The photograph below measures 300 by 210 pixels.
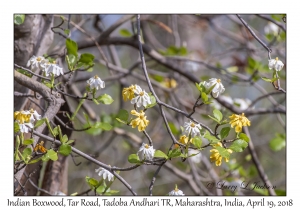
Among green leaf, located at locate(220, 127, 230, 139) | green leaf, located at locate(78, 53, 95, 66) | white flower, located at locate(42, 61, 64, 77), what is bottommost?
green leaf, located at locate(220, 127, 230, 139)

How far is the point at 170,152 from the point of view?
3.20ft

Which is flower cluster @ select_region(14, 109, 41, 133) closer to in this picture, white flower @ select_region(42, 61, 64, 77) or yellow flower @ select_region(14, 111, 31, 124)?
yellow flower @ select_region(14, 111, 31, 124)

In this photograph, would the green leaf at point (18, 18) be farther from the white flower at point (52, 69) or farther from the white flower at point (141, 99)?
the white flower at point (141, 99)

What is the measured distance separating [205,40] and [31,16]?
9.37ft

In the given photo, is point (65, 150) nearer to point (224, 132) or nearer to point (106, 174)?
point (106, 174)

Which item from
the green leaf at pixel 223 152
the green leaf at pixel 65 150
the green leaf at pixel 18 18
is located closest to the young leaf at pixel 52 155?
the green leaf at pixel 65 150

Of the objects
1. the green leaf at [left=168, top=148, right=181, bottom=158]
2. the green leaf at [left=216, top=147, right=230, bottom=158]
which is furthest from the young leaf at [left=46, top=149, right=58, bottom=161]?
the green leaf at [left=216, top=147, right=230, bottom=158]

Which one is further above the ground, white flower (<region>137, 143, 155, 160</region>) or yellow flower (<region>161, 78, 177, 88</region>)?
yellow flower (<region>161, 78, 177, 88</region>)

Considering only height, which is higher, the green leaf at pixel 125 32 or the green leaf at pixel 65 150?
the green leaf at pixel 125 32

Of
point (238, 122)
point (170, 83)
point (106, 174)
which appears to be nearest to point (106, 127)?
point (106, 174)

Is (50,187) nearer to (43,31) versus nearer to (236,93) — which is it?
(43,31)

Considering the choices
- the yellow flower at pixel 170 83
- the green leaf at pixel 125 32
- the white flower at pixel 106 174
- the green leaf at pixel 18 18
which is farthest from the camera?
the yellow flower at pixel 170 83
